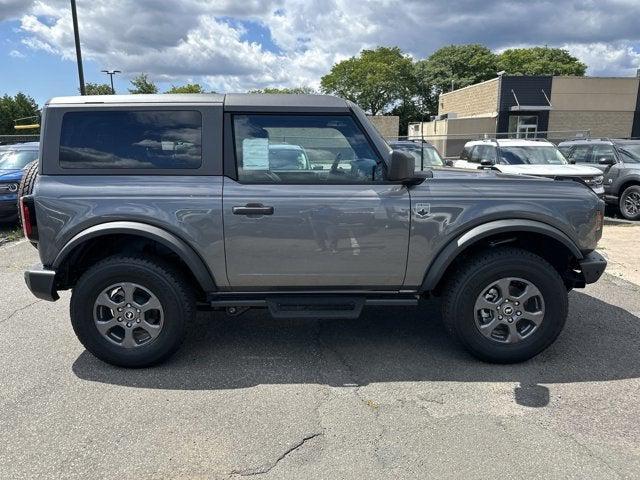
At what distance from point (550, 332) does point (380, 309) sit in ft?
5.36

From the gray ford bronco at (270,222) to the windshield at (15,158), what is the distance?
7.81m

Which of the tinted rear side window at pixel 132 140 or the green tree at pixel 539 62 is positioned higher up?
the green tree at pixel 539 62

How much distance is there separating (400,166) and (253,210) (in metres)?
1.06

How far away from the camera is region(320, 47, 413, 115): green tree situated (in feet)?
211

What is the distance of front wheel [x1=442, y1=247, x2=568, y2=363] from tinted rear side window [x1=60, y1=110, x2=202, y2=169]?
216 cm

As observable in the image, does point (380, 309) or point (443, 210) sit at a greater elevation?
point (443, 210)

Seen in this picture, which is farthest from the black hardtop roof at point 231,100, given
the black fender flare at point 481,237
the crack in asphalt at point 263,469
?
the crack in asphalt at point 263,469

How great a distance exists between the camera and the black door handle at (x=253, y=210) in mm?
3396

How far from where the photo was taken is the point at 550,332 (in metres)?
3.61

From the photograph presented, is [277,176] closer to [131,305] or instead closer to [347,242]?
[347,242]

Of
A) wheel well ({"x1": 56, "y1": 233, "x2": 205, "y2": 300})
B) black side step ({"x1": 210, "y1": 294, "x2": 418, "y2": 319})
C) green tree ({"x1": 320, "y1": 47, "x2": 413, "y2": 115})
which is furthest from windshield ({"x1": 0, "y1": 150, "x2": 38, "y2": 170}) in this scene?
green tree ({"x1": 320, "y1": 47, "x2": 413, "y2": 115})

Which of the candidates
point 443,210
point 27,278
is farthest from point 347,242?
point 27,278

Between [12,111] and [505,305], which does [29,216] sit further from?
[12,111]

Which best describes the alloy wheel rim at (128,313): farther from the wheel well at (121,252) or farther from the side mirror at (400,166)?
the side mirror at (400,166)
